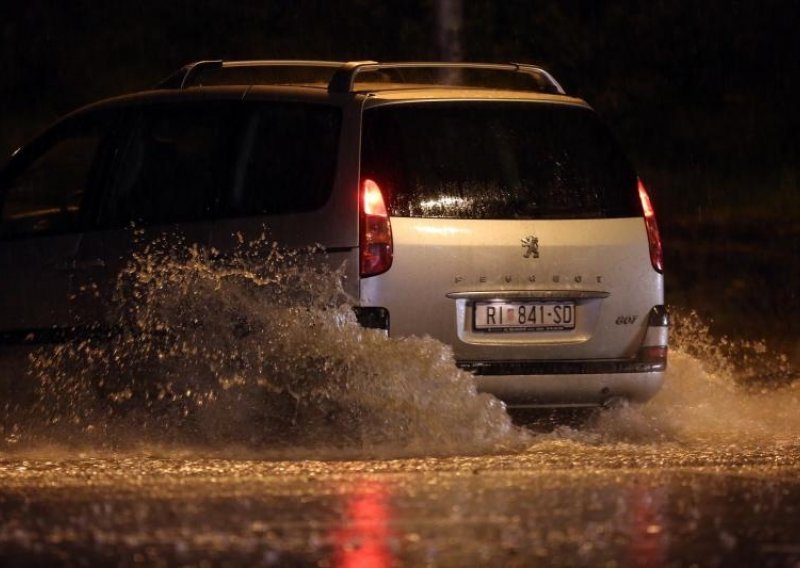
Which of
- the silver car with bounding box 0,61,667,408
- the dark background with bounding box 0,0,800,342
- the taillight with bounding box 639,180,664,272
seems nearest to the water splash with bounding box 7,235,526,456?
the silver car with bounding box 0,61,667,408

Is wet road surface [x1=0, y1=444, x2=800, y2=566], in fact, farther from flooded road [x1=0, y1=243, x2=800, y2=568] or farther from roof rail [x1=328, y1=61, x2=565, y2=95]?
roof rail [x1=328, y1=61, x2=565, y2=95]

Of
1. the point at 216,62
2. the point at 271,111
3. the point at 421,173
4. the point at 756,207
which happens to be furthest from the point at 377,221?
the point at 756,207

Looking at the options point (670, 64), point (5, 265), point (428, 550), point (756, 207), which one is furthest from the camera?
point (670, 64)

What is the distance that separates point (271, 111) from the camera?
27.5 feet

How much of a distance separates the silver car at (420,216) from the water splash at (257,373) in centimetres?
12

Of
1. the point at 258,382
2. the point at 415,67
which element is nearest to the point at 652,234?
the point at 415,67

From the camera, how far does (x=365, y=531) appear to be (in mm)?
6336

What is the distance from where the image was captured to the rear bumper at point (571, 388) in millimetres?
8133

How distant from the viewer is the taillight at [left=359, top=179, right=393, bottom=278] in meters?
7.81

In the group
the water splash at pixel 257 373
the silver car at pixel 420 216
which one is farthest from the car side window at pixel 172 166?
the water splash at pixel 257 373

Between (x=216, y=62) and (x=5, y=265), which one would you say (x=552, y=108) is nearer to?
(x=216, y=62)

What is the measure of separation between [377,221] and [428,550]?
7.05 feet

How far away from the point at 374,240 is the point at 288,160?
2.20 ft

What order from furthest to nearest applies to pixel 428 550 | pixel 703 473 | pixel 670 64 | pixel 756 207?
1. pixel 670 64
2. pixel 756 207
3. pixel 703 473
4. pixel 428 550
